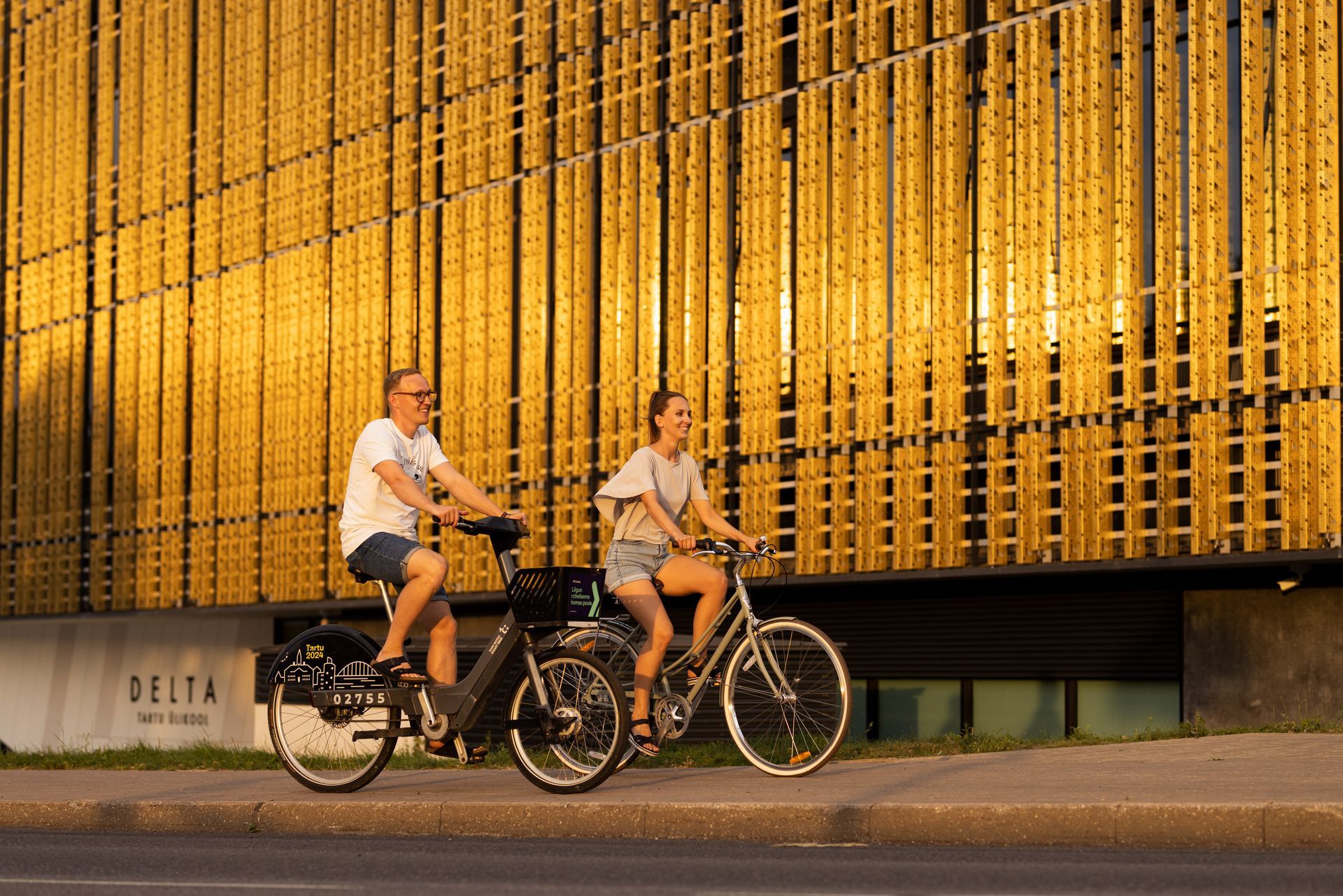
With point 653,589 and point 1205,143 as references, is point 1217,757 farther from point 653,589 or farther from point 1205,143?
point 1205,143

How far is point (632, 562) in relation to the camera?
9.54m

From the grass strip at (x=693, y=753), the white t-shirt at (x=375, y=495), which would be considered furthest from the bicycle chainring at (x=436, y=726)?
the grass strip at (x=693, y=753)

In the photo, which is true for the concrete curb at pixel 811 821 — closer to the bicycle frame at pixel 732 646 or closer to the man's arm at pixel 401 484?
the bicycle frame at pixel 732 646

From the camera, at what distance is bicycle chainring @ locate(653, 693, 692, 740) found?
9305 mm

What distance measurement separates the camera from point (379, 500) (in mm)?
9445

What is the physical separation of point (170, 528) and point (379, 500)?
1984 centimetres

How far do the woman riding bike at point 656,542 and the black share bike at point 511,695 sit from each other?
0.21m

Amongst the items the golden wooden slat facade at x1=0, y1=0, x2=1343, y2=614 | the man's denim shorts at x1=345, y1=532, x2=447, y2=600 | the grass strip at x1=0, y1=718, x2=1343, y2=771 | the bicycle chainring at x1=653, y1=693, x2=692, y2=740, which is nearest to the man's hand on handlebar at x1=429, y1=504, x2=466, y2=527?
the man's denim shorts at x1=345, y1=532, x2=447, y2=600

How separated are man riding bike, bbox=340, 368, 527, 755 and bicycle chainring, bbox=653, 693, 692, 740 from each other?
103 centimetres

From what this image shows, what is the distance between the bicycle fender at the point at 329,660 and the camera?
383 inches

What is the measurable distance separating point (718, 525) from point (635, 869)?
9.27 feet

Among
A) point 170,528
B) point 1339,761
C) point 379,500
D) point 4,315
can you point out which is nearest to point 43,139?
point 4,315

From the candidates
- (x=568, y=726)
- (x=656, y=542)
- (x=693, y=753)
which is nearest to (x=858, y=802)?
(x=568, y=726)

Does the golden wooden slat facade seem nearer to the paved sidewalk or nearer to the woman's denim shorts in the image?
the paved sidewalk
